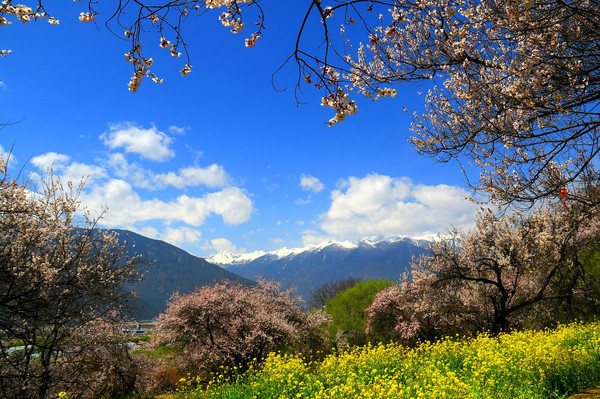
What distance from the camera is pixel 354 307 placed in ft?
143

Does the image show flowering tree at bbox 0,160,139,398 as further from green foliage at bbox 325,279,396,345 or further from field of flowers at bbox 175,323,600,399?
green foliage at bbox 325,279,396,345

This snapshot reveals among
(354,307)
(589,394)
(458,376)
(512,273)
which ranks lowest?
(354,307)

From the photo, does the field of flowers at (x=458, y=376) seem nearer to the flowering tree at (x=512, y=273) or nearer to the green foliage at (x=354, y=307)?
the flowering tree at (x=512, y=273)

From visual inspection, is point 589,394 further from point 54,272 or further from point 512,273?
point 512,273

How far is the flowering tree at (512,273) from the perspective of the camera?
1612 cm

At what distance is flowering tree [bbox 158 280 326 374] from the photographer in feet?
55.4

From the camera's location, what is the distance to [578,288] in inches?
652

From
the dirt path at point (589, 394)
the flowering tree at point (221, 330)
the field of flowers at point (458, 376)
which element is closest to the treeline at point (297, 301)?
the flowering tree at point (221, 330)

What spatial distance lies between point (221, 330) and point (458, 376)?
13.2 meters

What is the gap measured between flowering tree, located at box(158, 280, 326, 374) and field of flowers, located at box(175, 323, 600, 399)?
252 inches

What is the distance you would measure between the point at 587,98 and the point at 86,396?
18.7m

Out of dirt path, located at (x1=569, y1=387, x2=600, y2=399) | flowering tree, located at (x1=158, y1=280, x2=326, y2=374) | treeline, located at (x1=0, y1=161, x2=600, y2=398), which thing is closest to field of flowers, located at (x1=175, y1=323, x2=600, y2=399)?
dirt path, located at (x1=569, y1=387, x2=600, y2=399)

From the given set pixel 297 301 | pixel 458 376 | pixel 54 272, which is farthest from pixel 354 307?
pixel 54 272

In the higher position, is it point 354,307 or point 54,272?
A: point 54,272
